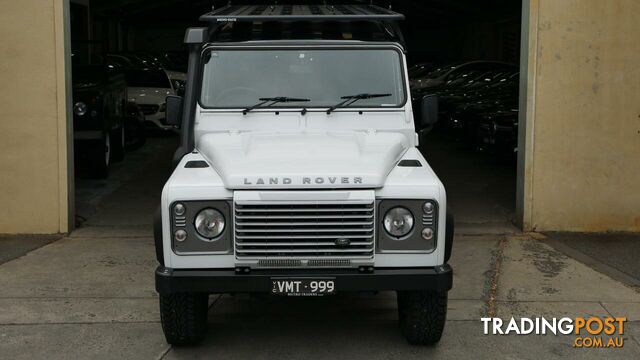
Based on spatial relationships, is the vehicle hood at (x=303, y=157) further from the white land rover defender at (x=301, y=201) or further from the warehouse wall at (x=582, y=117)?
the warehouse wall at (x=582, y=117)

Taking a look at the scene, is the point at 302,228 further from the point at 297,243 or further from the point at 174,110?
the point at 174,110

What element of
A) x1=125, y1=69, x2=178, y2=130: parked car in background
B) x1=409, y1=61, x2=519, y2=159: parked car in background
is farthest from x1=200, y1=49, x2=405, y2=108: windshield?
x1=125, y1=69, x2=178, y2=130: parked car in background

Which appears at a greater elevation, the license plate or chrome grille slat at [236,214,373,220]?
chrome grille slat at [236,214,373,220]

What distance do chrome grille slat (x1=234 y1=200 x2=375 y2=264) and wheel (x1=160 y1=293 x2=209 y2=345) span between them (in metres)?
0.55

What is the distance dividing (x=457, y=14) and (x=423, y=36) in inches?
249

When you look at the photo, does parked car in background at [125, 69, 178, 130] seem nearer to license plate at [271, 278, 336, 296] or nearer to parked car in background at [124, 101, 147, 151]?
parked car in background at [124, 101, 147, 151]

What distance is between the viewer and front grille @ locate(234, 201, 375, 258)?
579cm

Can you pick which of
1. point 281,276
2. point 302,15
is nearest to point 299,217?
point 281,276

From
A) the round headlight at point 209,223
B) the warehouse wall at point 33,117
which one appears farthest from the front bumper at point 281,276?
the warehouse wall at point 33,117

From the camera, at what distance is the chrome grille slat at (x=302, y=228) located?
5.79 metres

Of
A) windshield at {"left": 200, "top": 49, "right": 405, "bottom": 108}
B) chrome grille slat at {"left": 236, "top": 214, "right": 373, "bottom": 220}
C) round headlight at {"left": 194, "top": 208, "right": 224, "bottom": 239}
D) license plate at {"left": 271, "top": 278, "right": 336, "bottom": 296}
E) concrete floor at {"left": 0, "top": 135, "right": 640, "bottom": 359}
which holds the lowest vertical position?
concrete floor at {"left": 0, "top": 135, "right": 640, "bottom": 359}

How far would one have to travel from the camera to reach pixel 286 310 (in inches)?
289

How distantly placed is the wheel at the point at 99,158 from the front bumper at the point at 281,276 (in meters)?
8.23

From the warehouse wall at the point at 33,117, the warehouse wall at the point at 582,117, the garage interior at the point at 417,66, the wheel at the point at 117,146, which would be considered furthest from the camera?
the wheel at the point at 117,146
